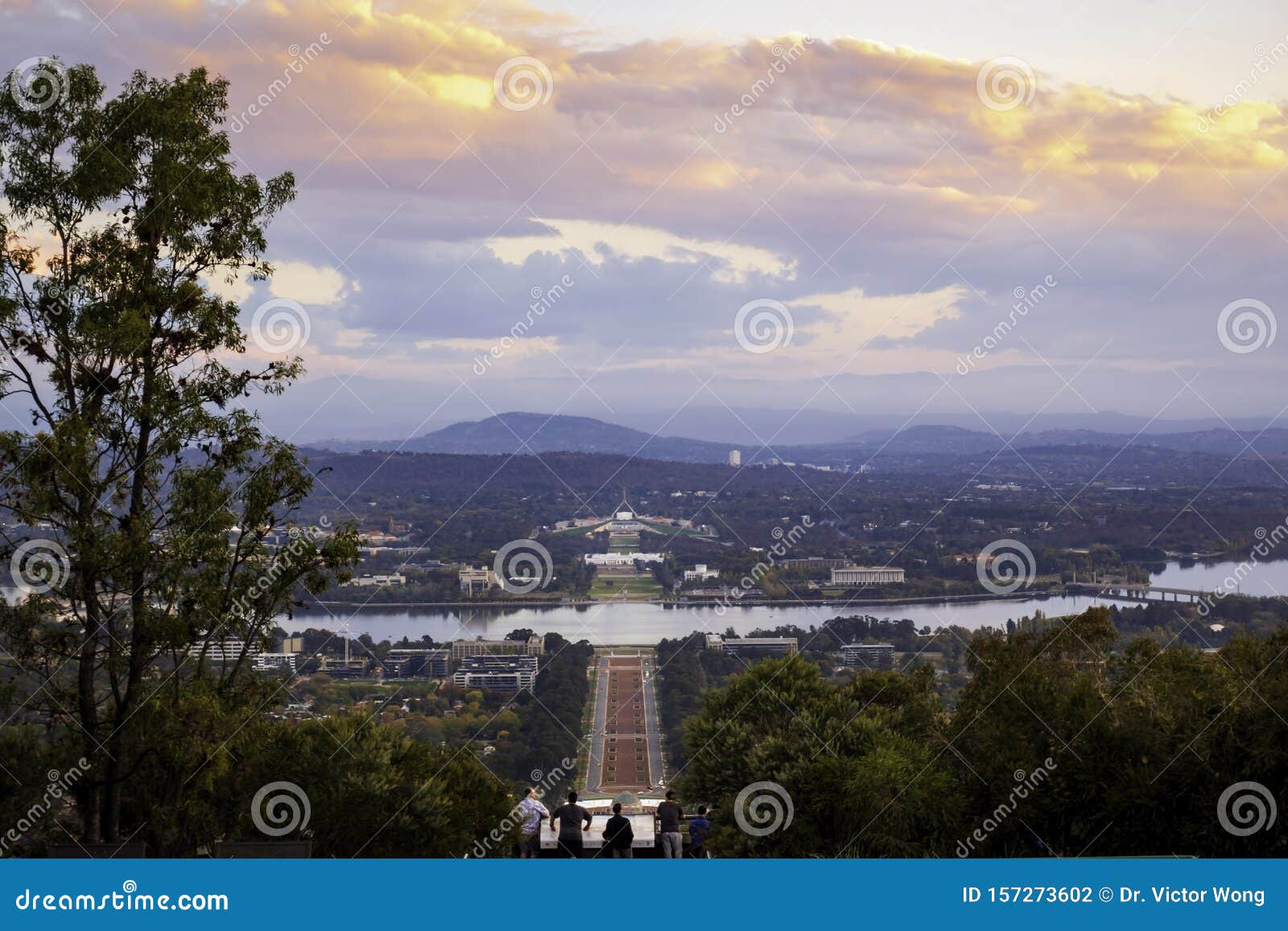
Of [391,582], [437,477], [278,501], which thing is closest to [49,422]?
[278,501]

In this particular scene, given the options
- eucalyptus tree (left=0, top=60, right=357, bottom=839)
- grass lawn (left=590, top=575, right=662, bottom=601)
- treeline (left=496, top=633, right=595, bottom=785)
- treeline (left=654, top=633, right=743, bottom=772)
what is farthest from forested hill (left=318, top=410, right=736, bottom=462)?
eucalyptus tree (left=0, top=60, right=357, bottom=839)

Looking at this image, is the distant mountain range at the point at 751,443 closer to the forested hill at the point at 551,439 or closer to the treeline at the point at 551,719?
the forested hill at the point at 551,439

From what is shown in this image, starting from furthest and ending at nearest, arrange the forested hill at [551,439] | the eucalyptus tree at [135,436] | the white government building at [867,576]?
the forested hill at [551,439]
the white government building at [867,576]
the eucalyptus tree at [135,436]

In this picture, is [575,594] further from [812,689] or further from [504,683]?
[812,689]

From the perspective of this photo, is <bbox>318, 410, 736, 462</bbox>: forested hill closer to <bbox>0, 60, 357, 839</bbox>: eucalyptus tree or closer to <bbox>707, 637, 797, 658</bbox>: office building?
<bbox>707, 637, 797, 658</bbox>: office building

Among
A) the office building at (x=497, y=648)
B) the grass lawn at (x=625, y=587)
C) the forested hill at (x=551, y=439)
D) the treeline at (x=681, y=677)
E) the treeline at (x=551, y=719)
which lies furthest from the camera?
the forested hill at (x=551, y=439)

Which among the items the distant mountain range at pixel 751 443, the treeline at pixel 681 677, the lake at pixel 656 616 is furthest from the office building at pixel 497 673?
the distant mountain range at pixel 751 443
